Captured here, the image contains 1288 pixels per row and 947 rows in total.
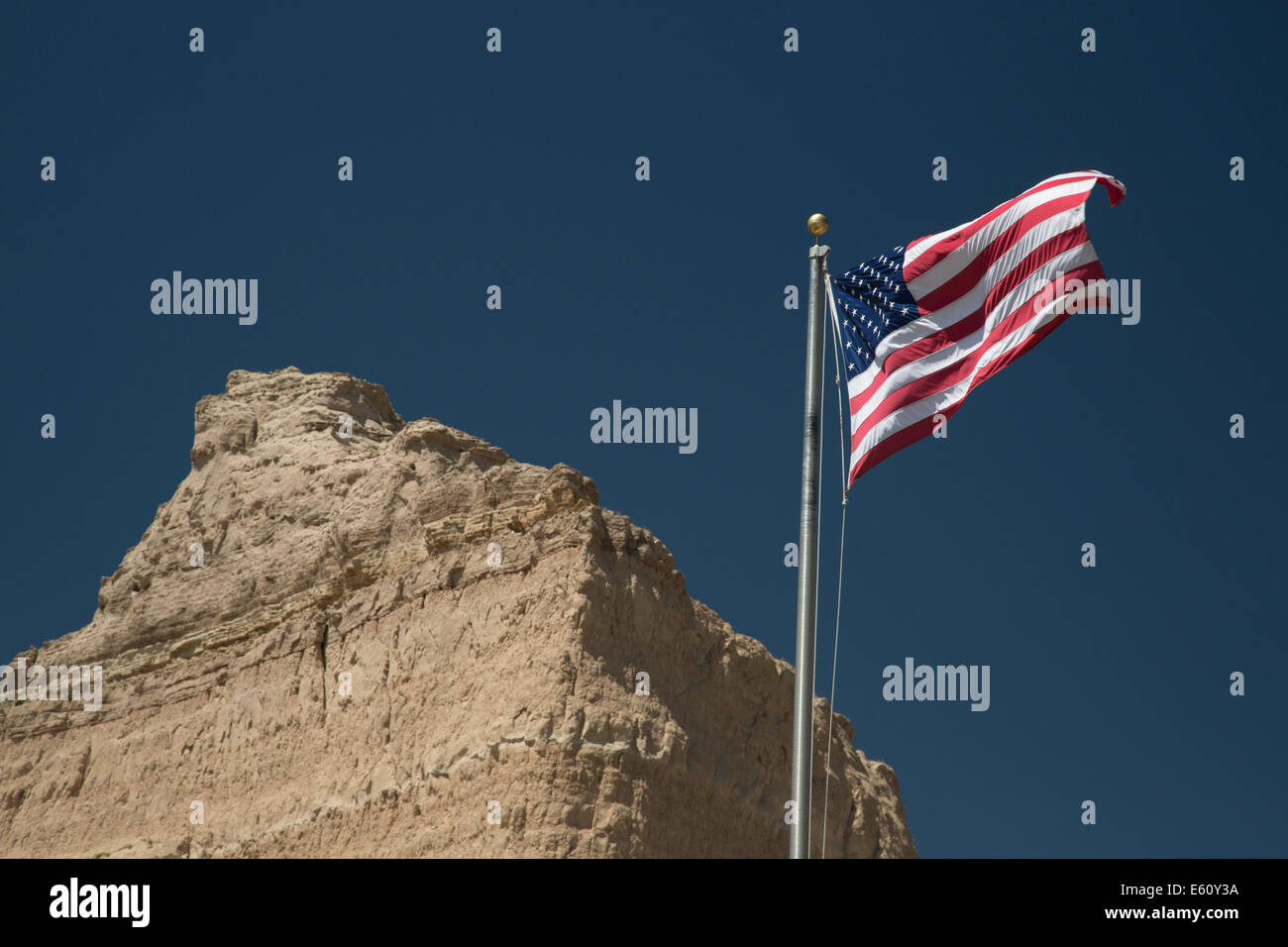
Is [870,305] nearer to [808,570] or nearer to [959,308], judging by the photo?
[959,308]

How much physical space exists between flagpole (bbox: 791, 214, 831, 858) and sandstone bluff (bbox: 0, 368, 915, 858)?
42.3 feet

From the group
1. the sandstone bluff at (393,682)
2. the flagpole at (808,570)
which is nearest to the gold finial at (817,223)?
the flagpole at (808,570)

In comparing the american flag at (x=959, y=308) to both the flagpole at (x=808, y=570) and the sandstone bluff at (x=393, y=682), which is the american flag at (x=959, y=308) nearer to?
the flagpole at (x=808, y=570)

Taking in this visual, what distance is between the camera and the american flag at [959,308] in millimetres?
16672

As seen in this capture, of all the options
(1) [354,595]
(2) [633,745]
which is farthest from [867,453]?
(1) [354,595]

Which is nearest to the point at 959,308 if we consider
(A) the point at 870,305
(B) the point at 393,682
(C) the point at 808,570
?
(A) the point at 870,305

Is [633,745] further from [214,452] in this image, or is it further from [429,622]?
[214,452]

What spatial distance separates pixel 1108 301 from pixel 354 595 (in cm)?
2158

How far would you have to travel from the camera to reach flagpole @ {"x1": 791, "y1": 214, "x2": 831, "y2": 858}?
14.8 meters

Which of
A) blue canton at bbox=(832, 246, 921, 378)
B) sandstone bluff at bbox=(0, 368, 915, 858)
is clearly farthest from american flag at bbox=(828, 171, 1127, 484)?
sandstone bluff at bbox=(0, 368, 915, 858)

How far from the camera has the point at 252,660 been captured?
3609cm

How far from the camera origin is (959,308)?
1736 centimetres

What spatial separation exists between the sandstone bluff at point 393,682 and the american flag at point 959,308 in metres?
12.6

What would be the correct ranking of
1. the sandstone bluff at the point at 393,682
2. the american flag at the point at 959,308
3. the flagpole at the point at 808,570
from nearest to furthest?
→ the flagpole at the point at 808,570 → the american flag at the point at 959,308 → the sandstone bluff at the point at 393,682
